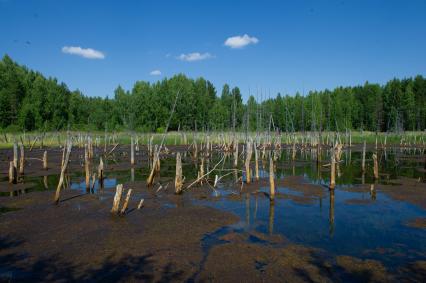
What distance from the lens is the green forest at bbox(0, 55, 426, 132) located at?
61125 millimetres

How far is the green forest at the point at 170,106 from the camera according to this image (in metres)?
61.1

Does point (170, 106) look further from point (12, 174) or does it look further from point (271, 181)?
point (271, 181)

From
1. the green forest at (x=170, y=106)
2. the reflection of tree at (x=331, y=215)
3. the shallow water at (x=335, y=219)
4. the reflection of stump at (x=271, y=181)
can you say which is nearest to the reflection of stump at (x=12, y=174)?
the shallow water at (x=335, y=219)

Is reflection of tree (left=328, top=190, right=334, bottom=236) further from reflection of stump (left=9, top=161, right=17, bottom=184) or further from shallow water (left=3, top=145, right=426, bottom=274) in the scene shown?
reflection of stump (left=9, top=161, right=17, bottom=184)

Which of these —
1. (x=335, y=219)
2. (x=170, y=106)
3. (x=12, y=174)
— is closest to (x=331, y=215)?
(x=335, y=219)

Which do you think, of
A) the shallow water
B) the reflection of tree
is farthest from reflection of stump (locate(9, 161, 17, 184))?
the reflection of tree

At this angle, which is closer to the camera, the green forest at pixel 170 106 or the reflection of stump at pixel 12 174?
the reflection of stump at pixel 12 174

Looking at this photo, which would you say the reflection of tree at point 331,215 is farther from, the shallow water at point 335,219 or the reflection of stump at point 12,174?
the reflection of stump at point 12,174

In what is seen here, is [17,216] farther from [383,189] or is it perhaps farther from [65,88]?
[65,88]

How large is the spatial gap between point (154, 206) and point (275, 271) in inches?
274

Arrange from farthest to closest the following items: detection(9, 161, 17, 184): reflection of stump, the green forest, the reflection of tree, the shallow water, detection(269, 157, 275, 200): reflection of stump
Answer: the green forest, detection(9, 161, 17, 184): reflection of stump, detection(269, 157, 275, 200): reflection of stump, the reflection of tree, the shallow water

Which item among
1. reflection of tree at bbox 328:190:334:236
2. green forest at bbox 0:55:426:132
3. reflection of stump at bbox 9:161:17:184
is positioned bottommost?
reflection of tree at bbox 328:190:334:236

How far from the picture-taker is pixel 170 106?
7388 cm

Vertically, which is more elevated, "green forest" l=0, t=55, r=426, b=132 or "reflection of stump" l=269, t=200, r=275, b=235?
"green forest" l=0, t=55, r=426, b=132
